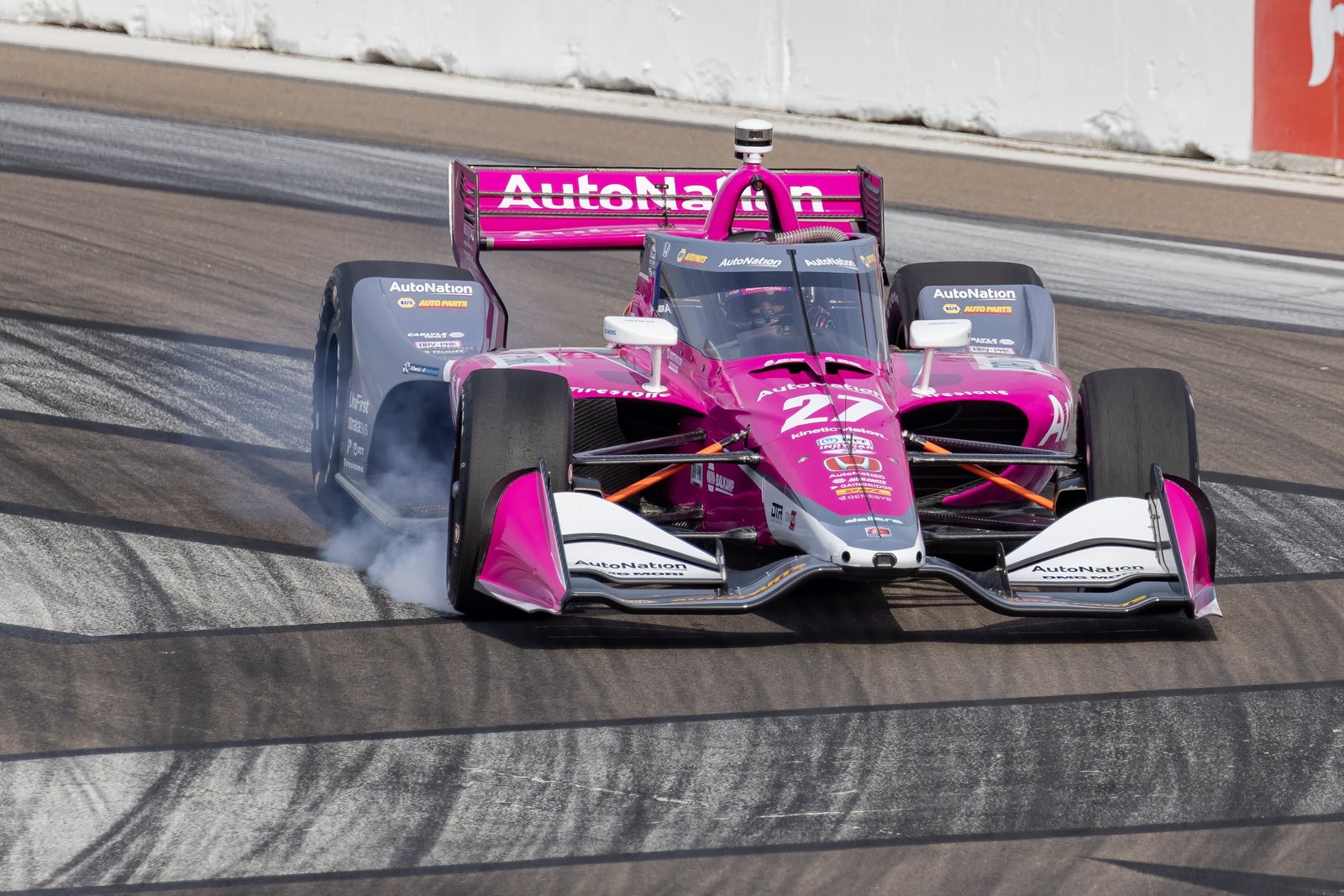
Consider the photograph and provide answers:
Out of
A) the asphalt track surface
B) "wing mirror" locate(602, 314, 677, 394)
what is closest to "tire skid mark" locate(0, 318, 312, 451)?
the asphalt track surface

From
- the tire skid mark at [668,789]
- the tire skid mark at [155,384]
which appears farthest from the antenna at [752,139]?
the tire skid mark at [668,789]

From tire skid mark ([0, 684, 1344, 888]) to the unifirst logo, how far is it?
11901 mm

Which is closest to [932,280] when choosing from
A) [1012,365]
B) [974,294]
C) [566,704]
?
[974,294]

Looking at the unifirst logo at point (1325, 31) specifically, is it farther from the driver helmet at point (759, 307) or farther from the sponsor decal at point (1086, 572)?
the sponsor decal at point (1086, 572)

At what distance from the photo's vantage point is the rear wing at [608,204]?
33.6 feet

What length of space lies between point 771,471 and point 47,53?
15.6 m

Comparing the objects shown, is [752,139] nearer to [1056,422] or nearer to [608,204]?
[608,204]

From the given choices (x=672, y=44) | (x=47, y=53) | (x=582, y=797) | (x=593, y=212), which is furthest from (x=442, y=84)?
(x=582, y=797)

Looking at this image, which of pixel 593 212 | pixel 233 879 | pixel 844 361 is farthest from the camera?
pixel 593 212

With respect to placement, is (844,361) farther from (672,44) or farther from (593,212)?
(672,44)

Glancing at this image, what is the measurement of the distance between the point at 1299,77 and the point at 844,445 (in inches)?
462

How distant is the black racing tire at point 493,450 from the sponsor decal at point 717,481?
732 millimetres

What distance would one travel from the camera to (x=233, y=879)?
5.42 m

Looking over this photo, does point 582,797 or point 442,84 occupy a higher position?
point 442,84
